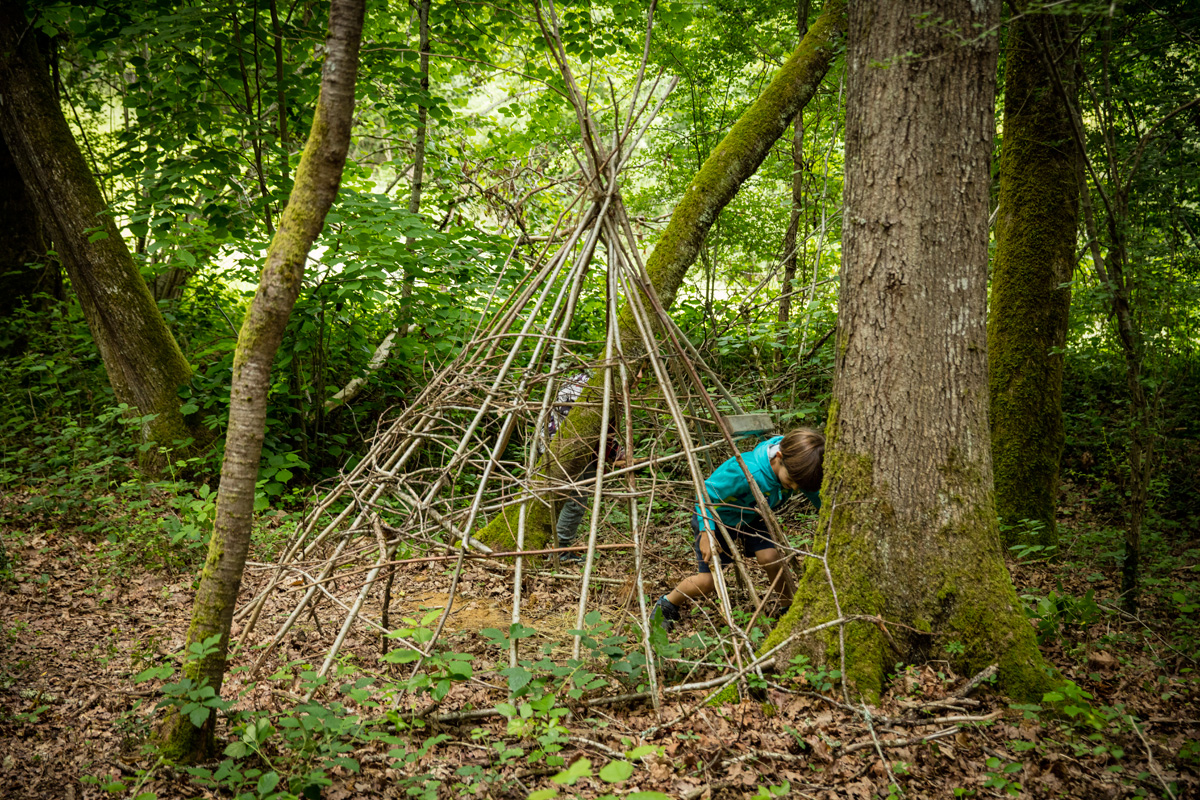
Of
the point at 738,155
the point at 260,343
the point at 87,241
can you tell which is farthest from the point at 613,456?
the point at 87,241

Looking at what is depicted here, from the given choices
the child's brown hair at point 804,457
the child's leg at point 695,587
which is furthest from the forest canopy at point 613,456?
the child's brown hair at point 804,457

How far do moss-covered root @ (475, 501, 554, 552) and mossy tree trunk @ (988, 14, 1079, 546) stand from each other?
2.78 metres

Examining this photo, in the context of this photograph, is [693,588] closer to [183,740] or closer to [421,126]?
[183,740]

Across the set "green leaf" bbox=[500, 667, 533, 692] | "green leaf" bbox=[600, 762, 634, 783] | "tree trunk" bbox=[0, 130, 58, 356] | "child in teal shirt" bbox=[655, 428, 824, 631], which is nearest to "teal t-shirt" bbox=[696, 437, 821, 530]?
"child in teal shirt" bbox=[655, 428, 824, 631]

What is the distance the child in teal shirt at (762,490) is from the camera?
2.83 m

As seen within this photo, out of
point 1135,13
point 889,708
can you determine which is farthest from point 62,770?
point 1135,13

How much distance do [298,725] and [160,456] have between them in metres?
4.01

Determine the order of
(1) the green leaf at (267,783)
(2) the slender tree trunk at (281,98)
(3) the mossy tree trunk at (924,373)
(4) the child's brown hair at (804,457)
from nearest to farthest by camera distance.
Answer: (1) the green leaf at (267,783) → (3) the mossy tree trunk at (924,373) → (4) the child's brown hair at (804,457) → (2) the slender tree trunk at (281,98)

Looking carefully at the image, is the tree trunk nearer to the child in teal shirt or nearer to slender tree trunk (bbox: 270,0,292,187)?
slender tree trunk (bbox: 270,0,292,187)

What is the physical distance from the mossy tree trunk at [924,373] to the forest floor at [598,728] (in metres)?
0.20

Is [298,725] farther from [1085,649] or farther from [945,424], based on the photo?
[1085,649]

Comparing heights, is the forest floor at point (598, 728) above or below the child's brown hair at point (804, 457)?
below

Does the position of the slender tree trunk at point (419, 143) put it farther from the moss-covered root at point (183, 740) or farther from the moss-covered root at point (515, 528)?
the moss-covered root at point (183, 740)

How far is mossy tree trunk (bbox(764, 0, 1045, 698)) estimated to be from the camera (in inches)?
89.0
